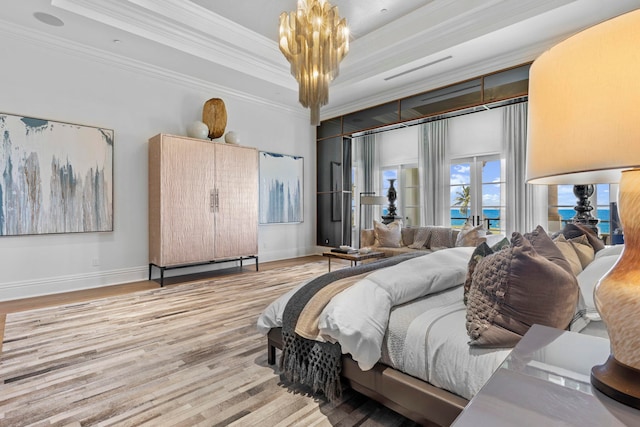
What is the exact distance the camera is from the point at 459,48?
166 inches

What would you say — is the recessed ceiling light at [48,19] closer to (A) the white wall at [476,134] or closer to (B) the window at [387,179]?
(B) the window at [387,179]

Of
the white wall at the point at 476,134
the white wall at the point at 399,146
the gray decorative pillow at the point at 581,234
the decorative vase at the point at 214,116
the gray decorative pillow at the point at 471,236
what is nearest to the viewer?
the gray decorative pillow at the point at 581,234

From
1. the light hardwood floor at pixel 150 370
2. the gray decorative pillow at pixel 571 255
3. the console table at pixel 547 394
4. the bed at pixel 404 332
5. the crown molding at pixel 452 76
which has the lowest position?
the light hardwood floor at pixel 150 370

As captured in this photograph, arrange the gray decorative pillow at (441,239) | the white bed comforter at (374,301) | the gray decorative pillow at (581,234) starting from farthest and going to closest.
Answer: the gray decorative pillow at (441,239) → the gray decorative pillow at (581,234) → the white bed comforter at (374,301)

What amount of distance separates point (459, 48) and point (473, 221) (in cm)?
316

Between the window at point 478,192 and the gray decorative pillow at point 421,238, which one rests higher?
the window at point 478,192

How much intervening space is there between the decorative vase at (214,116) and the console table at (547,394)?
4.96 meters

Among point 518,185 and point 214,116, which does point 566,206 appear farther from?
point 214,116

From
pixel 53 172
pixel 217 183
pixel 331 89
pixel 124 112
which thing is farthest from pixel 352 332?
pixel 331 89

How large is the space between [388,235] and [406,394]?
4.21 meters

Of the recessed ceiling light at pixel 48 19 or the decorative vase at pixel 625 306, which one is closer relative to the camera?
the decorative vase at pixel 625 306

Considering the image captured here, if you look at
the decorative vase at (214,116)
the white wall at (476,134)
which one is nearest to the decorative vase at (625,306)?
the decorative vase at (214,116)

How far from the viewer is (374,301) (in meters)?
1.65

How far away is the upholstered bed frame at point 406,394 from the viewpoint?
1354 mm
